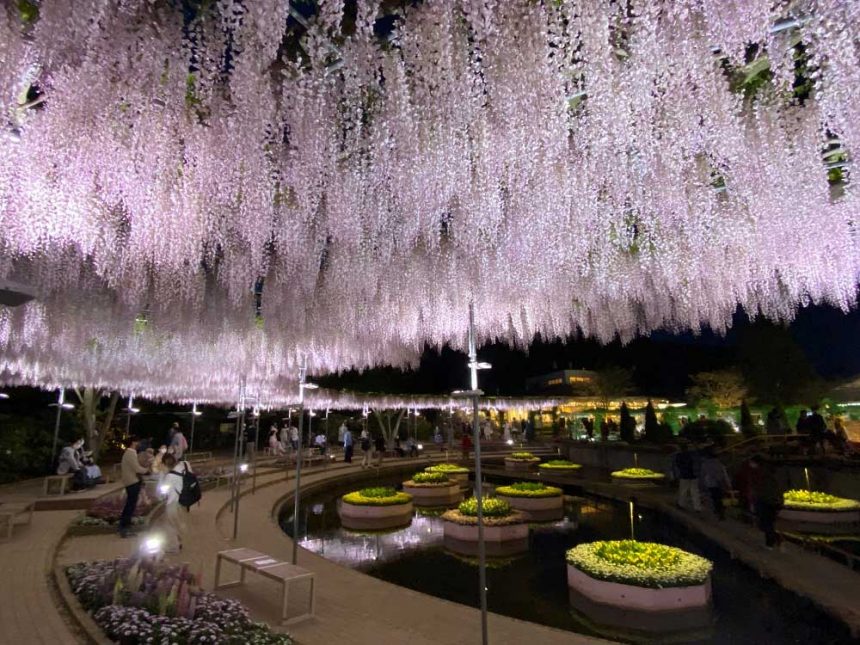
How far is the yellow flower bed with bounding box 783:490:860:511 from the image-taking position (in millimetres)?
10461

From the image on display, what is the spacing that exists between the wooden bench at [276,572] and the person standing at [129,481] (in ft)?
11.1

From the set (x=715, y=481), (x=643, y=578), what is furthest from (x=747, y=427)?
(x=643, y=578)

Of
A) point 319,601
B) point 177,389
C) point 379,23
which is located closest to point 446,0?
point 379,23

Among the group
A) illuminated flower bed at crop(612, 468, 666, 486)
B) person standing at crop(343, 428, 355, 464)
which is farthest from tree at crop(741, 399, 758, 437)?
person standing at crop(343, 428, 355, 464)

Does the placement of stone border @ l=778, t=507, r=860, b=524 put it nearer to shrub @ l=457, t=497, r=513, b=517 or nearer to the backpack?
shrub @ l=457, t=497, r=513, b=517

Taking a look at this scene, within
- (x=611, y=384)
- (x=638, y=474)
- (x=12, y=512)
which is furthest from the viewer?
(x=611, y=384)

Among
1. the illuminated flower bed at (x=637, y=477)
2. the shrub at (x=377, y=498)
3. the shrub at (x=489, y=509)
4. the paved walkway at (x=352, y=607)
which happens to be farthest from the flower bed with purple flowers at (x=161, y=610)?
the illuminated flower bed at (x=637, y=477)

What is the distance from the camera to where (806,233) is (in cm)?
652

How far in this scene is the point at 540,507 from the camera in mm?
13078

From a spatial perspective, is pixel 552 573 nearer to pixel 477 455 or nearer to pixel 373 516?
pixel 477 455

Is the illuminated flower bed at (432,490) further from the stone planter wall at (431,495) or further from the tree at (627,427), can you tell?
the tree at (627,427)

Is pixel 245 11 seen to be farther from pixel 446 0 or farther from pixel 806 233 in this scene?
pixel 806 233

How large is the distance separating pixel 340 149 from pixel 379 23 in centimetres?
156

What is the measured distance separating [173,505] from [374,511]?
5.38 m
